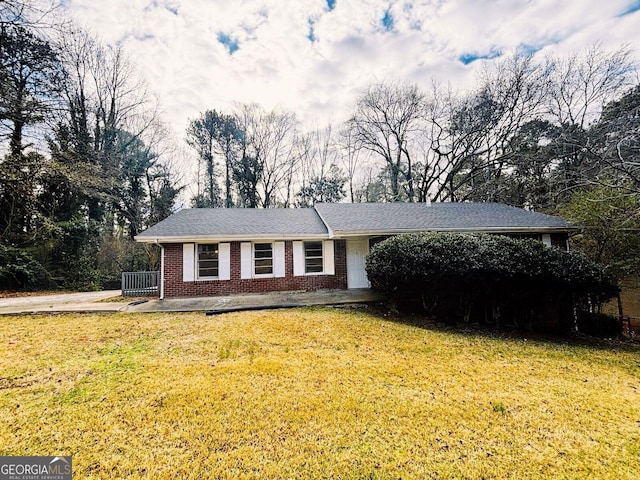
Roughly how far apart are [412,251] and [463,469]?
5.96 m

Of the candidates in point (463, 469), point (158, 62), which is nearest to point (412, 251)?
point (463, 469)

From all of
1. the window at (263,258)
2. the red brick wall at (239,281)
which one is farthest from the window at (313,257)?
the window at (263,258)

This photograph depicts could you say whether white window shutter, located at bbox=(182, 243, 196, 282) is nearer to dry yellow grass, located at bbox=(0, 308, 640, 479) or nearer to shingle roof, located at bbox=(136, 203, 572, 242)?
shingle roof, located at bbox=(136, 203, 572, 242)

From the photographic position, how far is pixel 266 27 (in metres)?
9.29

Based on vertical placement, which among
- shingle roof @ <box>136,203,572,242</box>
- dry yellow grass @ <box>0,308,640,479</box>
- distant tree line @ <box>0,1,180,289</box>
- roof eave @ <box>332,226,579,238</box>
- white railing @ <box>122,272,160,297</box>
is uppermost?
distant tree line @ <box>0,1,180,289</box>

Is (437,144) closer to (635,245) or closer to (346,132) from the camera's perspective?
(346,132)

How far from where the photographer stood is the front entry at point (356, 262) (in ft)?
37.2

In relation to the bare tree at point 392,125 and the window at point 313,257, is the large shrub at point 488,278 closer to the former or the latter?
the window at point 313,257

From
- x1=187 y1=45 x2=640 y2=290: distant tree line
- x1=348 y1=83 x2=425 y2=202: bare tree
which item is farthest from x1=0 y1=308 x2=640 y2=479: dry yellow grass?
x1=348 y1=83 x2=425 y2=202: bare tree

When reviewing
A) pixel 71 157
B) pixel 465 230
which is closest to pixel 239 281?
pixel 465 230

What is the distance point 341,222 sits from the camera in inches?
442

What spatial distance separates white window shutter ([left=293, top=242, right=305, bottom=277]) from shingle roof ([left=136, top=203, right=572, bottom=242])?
461 millimetres

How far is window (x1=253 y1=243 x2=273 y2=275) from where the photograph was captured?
10875mm

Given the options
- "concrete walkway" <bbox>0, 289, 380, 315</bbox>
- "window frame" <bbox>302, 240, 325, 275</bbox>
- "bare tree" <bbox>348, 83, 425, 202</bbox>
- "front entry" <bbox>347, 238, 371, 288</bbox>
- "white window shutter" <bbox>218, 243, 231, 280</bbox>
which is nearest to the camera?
"concrete walkway" <bbox>0, 289, 380, 315</bbox>
